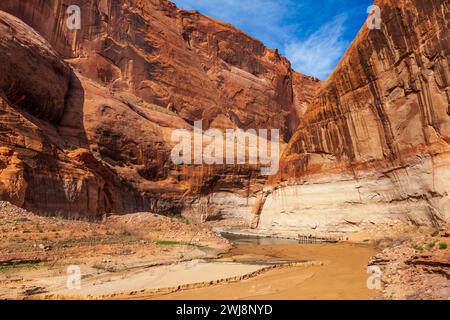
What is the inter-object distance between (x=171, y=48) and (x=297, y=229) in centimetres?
5122

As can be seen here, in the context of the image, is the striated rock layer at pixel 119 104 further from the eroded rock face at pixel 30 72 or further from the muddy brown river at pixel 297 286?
the muddy brown river at pixel 297 286

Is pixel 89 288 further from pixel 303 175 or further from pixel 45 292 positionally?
pixel 303 175

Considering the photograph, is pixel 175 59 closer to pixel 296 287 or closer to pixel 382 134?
pixel 382 134

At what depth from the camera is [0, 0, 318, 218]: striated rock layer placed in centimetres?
2202

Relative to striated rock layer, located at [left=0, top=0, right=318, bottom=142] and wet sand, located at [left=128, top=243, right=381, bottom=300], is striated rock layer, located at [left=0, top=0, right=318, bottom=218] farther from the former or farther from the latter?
wet sand, located at [left=128, top=243, right=381, bottom=300]

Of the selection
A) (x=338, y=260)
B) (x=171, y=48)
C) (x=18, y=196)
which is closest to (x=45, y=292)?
(x=338, y=260)

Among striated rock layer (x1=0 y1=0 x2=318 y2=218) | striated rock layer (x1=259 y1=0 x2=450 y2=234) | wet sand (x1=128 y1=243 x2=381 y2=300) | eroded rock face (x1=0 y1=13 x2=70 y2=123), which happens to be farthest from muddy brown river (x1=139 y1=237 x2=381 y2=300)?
eroded rock face (x1=0 y1=13 x2=70 y2=123)

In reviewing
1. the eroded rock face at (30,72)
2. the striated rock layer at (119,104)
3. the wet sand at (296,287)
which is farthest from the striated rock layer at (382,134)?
the eroded rock face at (30,72)

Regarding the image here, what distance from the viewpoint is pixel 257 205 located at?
117 ft

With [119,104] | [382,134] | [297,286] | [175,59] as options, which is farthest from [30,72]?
[175,59]

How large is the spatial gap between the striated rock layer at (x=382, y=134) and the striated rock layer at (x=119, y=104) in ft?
56.1

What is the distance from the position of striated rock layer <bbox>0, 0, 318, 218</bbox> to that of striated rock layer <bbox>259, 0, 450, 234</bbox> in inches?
674

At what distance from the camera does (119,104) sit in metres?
41.3

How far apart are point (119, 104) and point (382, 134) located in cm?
3196
